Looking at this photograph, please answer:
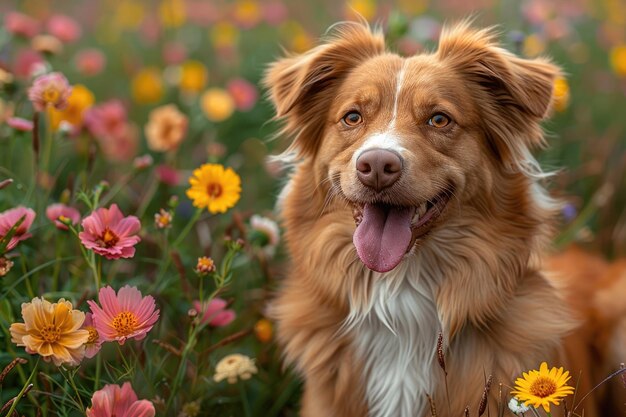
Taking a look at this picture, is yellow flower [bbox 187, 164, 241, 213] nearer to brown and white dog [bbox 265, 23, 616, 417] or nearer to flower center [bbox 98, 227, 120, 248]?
brown and white dog [bbox 265, 23, 616, 417]

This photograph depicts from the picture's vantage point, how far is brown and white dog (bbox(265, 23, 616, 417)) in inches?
124

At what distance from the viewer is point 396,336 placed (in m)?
3.29

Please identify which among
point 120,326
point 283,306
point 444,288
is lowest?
point 283,306

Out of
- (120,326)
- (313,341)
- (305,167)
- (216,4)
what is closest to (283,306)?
(313,341)

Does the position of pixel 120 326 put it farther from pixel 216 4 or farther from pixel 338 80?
pixel 216 4

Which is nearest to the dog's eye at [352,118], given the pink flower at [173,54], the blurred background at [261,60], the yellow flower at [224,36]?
the blurred background at [261,60]

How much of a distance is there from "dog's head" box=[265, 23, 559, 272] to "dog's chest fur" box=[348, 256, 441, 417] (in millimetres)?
243

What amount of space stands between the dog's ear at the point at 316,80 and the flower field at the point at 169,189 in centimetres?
33

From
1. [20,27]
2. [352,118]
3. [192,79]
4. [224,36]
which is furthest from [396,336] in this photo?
[224,36]

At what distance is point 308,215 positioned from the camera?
11.5ft

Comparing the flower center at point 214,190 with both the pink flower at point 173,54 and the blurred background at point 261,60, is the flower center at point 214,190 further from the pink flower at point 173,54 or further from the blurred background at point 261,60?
the pink flower at point 173,54

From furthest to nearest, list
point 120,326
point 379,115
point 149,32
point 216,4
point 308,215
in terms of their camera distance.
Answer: point 216,4 < point 149,32 < point 308,215 < point 379,115 < point 120,326

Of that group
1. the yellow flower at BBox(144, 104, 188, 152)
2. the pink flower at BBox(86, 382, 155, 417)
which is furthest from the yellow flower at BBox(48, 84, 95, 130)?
the pink flower at BBox(86, 382, 155, 417)

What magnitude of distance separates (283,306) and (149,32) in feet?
16.0
